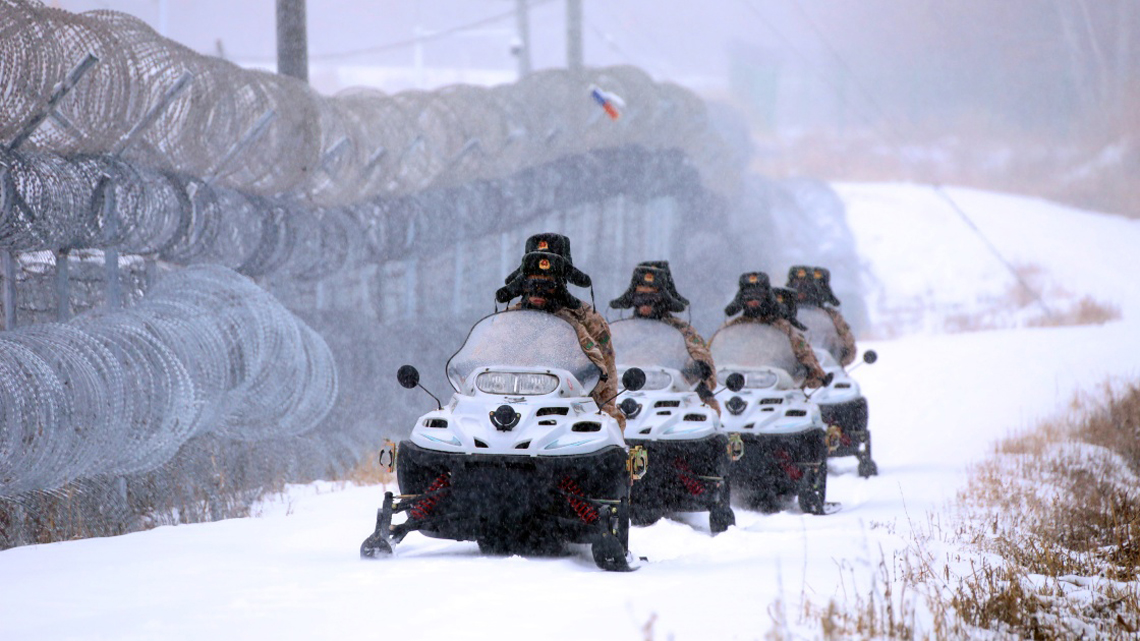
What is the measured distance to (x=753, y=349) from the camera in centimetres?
1316

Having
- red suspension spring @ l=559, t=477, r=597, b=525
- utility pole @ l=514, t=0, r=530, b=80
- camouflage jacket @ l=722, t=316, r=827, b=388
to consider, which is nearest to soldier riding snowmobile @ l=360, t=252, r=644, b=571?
red suspension spring @ l=559, t=477, r=597, b=525

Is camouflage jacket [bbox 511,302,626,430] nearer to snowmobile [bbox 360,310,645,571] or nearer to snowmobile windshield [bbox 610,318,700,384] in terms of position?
snowmobile [bbox 360,310,645,571]

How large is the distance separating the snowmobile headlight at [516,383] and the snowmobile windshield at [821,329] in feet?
28.7

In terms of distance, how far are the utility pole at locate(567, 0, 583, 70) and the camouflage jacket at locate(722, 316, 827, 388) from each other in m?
19.0

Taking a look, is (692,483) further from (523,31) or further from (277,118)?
(523,31)

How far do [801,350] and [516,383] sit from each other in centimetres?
545

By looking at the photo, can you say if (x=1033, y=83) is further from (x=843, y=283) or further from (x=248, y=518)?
(x=248, y=518)

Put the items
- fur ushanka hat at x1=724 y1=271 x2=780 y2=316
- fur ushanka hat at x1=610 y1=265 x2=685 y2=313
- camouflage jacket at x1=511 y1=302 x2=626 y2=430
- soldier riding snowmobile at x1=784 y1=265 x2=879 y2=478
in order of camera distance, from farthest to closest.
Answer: soldier riding snowmobile at x1=784 y1=265 x2=879 y2=478 → fur ushanka hat at x1=724 y1=271 x2=780 y2=316 → fur ushanka hat at x1=610 y1=265 x2=685 y2=313 → camouflage jacket at x1=511 y1=302 x2=626 y2=430

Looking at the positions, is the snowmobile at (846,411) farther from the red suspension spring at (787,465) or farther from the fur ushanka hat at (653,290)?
the fur ushanka hat at (653,290)

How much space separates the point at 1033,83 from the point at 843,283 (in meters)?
20.6

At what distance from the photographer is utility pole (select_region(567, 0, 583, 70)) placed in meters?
32.2

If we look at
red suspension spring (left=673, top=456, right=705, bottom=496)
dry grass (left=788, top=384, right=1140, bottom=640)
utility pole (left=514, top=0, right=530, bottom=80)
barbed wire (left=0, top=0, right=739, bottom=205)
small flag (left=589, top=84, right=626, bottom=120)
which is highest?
utility pole (left=514, top=0, right=530, bottom=80)

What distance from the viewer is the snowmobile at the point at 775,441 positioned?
40.1 feet

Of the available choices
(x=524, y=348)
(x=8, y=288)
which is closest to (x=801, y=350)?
(x=524, y=348)
